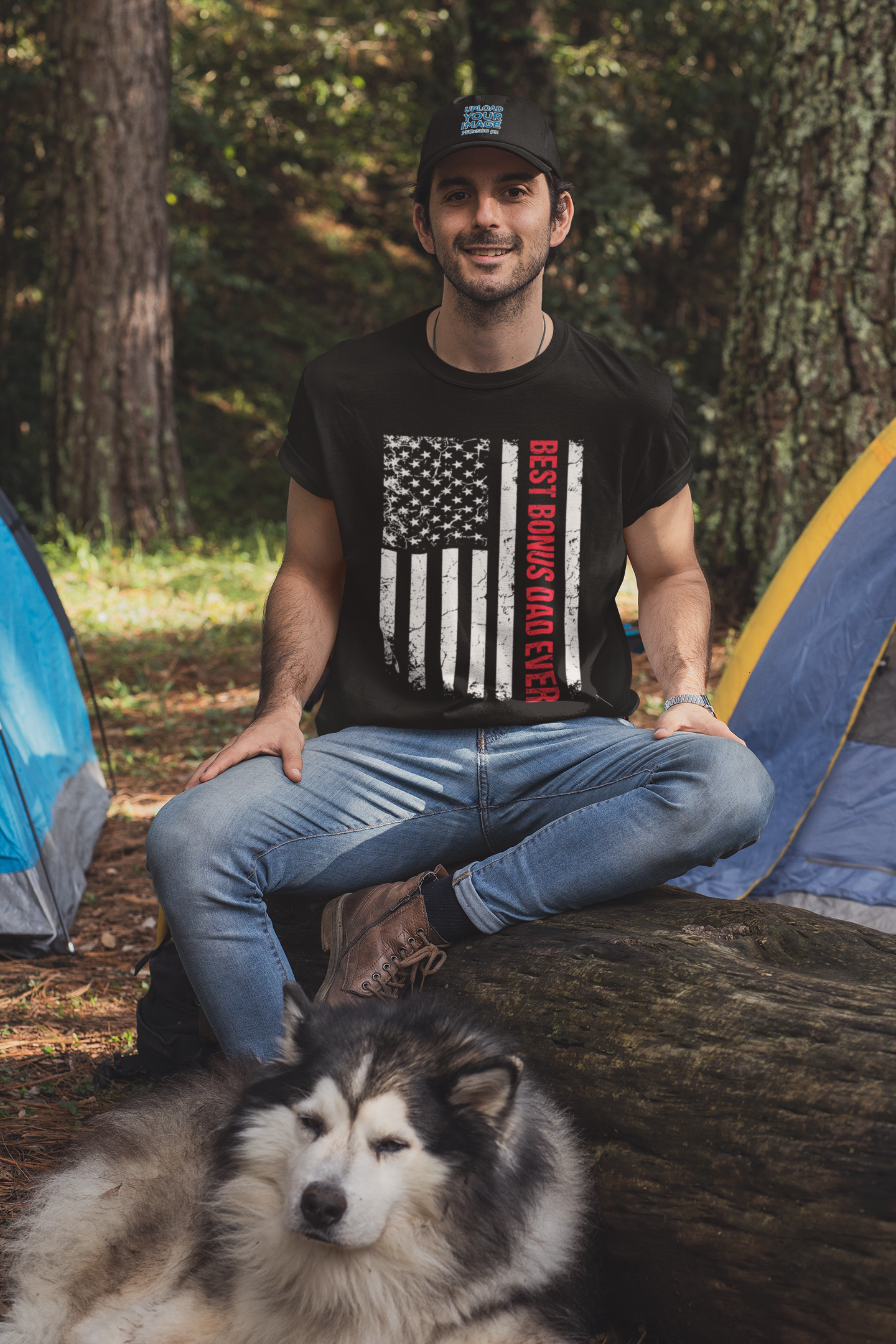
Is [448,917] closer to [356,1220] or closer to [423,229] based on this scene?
[356,1220]

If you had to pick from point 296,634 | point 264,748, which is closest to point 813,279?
point 296,634

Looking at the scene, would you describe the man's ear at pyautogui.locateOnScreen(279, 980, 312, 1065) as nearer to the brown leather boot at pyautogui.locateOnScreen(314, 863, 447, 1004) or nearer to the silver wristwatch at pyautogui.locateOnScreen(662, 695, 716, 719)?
the brown leather boot at pyautogui.locateOnScreen(314, 863, 447, 1004)

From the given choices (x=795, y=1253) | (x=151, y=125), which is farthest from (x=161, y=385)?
(x=795, y=1253)

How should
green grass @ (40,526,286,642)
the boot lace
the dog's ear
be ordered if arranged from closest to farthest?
the dog's ear, the boot lace, green grass @ (40,526,286,642)

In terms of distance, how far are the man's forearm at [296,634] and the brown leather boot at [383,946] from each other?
611mm

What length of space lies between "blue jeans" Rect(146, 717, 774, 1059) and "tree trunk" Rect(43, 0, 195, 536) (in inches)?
267

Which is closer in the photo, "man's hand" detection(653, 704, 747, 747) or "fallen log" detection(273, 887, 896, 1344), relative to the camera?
"fallen log" detection(273, 887, 896, 1344)

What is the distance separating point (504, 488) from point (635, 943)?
1.26m

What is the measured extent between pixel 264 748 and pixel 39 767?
1.65 metres

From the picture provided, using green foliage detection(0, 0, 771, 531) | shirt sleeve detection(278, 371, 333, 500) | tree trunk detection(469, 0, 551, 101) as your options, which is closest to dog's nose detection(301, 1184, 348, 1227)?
shirt sleeve detection(278, 371, 333, 500)

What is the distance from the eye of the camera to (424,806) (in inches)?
103

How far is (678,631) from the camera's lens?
2855 mm

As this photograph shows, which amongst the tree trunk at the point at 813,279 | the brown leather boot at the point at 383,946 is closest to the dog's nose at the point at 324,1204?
the brown leather boot at the point at 383,946

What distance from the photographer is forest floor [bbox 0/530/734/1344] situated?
107 inches
